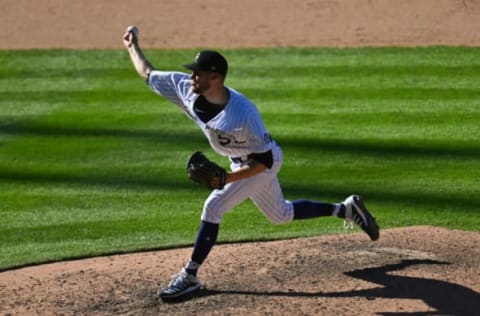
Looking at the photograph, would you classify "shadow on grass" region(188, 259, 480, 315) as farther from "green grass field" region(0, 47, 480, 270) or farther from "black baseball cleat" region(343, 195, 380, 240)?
"green grass field" region(0, 47, 480, 270)

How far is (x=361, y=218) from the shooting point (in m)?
6.77

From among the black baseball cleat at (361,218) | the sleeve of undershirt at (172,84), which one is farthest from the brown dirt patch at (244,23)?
the sleeve of undershirt at (172,84)

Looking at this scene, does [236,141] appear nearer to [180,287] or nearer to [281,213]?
[281,213]

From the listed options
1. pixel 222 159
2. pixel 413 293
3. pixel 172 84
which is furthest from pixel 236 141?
pixel 222 159

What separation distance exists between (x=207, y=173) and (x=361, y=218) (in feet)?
4.60

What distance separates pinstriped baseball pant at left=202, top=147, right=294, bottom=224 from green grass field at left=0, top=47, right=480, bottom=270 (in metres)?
0.83

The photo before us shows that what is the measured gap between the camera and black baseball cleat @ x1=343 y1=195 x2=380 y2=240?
6770mm

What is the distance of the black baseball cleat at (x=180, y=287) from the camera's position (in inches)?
236

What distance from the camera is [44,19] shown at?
13133 millimetres

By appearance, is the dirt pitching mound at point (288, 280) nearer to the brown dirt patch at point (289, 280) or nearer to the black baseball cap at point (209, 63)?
the brown dirt patch at point (289, 280)

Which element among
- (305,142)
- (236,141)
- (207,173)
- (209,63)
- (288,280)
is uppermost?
(209,63)

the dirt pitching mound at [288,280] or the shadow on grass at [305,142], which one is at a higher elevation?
→ the shadow on grass at [305,142]

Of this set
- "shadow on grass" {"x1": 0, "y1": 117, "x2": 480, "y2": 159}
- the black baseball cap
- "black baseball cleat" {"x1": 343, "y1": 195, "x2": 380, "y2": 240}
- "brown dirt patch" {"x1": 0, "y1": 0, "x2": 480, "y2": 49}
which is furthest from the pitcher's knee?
"brown dirt patch" {"x1": 0, "y1": 0, "x2": 480, "y2": 49}

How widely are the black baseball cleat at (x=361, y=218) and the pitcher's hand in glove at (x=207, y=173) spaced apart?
4.06ft
